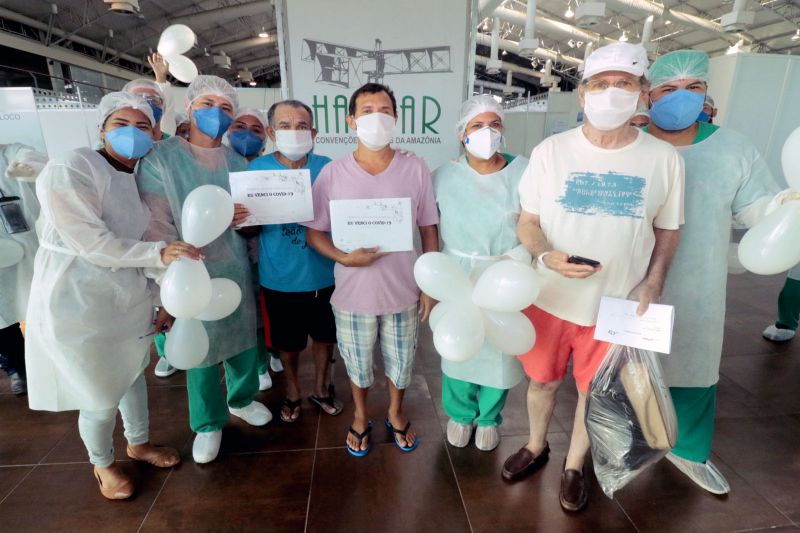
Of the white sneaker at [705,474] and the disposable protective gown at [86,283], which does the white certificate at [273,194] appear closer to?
the disposable protective gown at [86,283]

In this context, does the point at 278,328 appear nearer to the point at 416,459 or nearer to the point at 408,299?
the point at 408,299

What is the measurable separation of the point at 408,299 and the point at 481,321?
36cm

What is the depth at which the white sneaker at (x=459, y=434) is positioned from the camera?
1958mm

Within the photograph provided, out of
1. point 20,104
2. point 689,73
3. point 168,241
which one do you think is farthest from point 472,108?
point 20,104

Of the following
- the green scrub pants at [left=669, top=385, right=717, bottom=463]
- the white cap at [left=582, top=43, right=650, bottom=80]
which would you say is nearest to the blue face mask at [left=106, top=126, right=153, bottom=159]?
the white cap at [left=582, top=43, right=650, bottom=80]

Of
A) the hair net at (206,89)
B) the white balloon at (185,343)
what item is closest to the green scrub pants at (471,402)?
the white balloon at (185,343)

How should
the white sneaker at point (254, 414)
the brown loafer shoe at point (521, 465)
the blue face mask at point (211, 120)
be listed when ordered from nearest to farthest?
the blue face mask at point (211, 120)
the brown loafer shoe at point (521, 465)
the white sneaker at point (254, 414)

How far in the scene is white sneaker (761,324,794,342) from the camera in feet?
10.0

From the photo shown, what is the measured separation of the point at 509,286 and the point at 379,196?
2.00 ft

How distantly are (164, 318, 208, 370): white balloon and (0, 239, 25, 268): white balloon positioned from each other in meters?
1.31

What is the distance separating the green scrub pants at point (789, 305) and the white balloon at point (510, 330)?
2.80m

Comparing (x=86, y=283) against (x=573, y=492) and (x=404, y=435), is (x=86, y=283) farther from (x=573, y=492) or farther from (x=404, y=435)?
(x=573, y=492)

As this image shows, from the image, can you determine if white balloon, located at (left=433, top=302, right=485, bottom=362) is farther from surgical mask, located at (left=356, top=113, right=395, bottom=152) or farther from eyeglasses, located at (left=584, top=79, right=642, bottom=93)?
eyeglasses, located at (left=584, top=79, right=642, bottom=93)

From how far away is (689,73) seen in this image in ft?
4.72
